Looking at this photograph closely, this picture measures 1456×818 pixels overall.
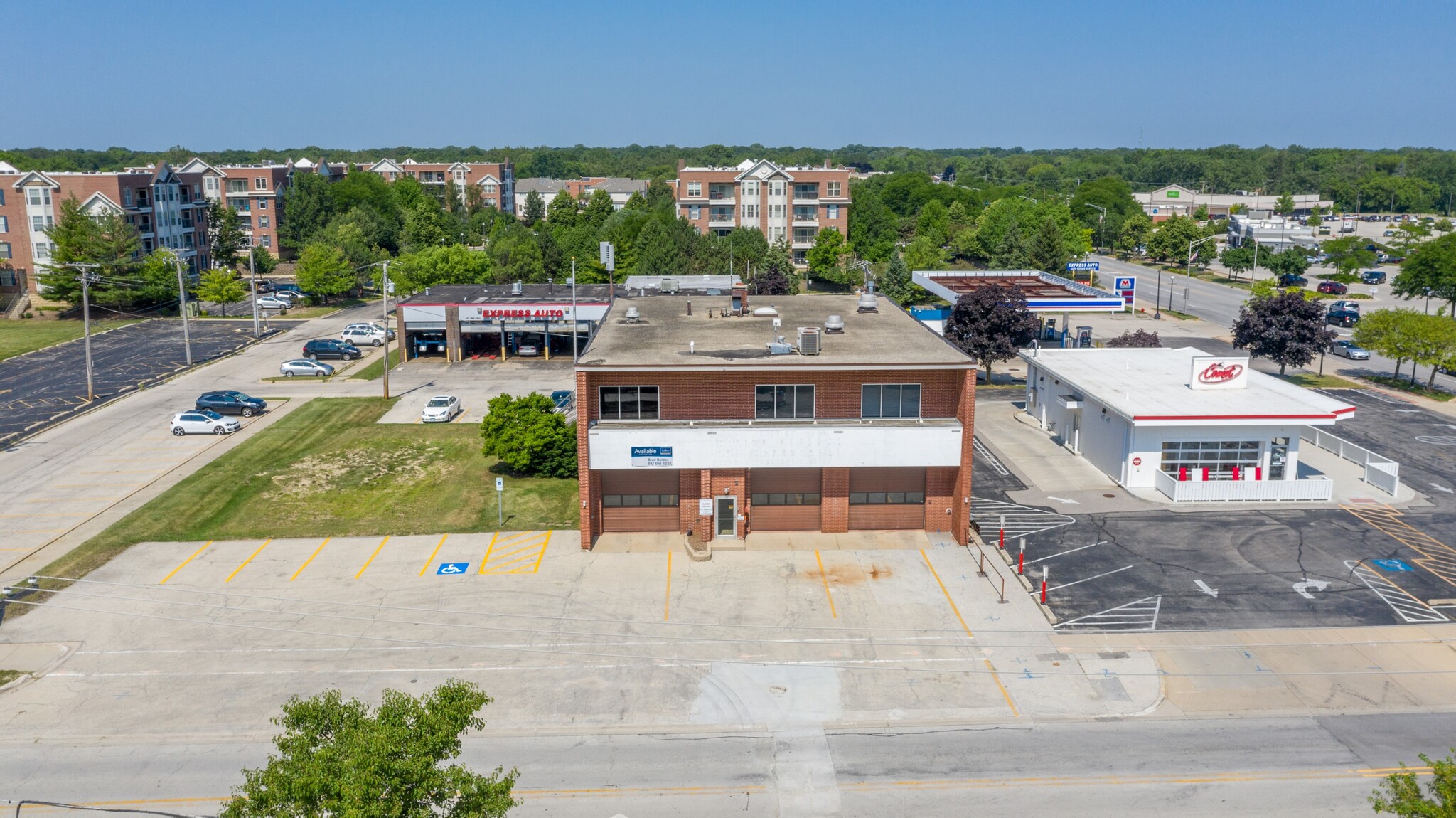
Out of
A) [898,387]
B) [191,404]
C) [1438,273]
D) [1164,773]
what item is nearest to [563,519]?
[898,387]

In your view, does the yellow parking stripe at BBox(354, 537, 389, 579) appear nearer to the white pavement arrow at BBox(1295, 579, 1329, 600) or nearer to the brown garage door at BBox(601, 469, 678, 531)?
the brown garage door at BBox(601, 469, 678, 531)

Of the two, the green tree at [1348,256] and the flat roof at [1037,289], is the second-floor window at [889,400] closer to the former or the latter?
the flat roof at [1037,289]

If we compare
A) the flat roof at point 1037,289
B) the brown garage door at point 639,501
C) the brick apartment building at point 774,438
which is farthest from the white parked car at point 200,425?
the flat roof at point 1037,289

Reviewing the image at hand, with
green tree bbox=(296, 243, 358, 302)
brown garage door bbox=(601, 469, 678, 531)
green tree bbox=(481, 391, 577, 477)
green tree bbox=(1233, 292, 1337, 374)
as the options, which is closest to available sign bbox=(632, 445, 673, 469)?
brown garage door bbox=(601, 469, 678, 531)

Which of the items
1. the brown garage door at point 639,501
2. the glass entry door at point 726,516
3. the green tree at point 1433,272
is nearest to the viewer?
the glass entry door at point 726,516

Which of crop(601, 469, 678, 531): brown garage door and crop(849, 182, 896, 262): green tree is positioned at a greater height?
crop(849, 182, 896, 262): green tree
